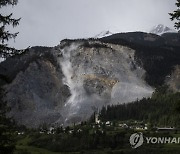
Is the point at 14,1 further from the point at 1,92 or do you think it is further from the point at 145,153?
the point at 145,153

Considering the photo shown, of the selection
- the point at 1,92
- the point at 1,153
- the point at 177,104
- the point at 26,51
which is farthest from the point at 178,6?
the point at 1,153

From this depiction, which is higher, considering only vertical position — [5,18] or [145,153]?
[5,18]

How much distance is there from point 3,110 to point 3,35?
18.1 feet

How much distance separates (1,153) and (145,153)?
17621 centimetres

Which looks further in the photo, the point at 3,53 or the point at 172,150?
the point at 172,150

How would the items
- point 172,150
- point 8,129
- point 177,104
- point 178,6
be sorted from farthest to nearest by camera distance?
point 172,150 → point 8,129 → point 178,6 → point 177,104

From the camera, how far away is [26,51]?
2542 centimetres

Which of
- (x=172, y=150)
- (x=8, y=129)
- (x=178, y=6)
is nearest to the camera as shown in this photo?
(x=178, y=6)

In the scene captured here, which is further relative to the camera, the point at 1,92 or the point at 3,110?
the point at 3,110

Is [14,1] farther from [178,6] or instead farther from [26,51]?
[178,6]

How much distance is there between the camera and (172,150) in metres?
187

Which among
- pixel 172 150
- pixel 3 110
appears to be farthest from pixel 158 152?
pixel 3 110

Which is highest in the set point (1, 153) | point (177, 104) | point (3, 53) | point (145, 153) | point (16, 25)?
point (16, 25)

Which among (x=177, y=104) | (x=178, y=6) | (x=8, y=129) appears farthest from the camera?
(x=8, y=129)
